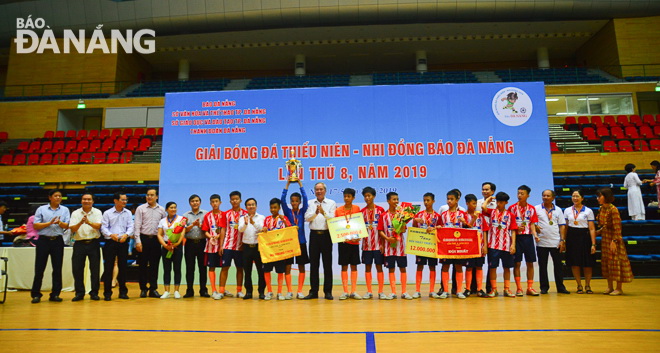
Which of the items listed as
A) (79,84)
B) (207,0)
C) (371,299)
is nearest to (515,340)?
(371,299)

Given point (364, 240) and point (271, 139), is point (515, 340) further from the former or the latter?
point (271, 139)

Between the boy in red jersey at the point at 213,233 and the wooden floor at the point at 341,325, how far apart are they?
27.3 inches

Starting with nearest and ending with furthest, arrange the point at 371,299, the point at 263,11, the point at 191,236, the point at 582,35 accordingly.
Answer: the point at 371,299 → the point at 191,236 → the point at 263,11 → the point at 582,35

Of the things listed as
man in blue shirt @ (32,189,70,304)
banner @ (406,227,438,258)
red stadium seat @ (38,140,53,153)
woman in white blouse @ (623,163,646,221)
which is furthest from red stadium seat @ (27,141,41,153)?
woman in white blouse @ (623,163,646,221)

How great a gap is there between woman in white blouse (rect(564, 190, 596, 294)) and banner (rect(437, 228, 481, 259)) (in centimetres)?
160

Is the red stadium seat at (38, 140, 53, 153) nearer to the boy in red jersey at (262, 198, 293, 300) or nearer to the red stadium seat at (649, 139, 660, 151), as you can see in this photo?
the boy in red jersey at (262, 198, 293, 300)

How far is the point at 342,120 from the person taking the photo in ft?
25.5

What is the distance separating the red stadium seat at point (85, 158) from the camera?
1350 cm

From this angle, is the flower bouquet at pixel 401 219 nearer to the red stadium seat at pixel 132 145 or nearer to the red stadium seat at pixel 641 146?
the red stadium seat at pixel 641 146

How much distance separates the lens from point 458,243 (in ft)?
18.8

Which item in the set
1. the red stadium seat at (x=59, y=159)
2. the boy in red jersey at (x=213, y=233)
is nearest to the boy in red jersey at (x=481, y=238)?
the boy in red jersey at (x=213, y=233)

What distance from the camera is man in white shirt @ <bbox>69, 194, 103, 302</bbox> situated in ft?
18.9

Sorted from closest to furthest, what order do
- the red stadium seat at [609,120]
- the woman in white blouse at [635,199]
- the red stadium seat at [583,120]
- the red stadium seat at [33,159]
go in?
the woman in white blouse at [635,199]
the red stadium seat at [33,159]
the red stadium seat at [609,120]
the red stadium seat at [583,120]

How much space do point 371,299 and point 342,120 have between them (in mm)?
3395
